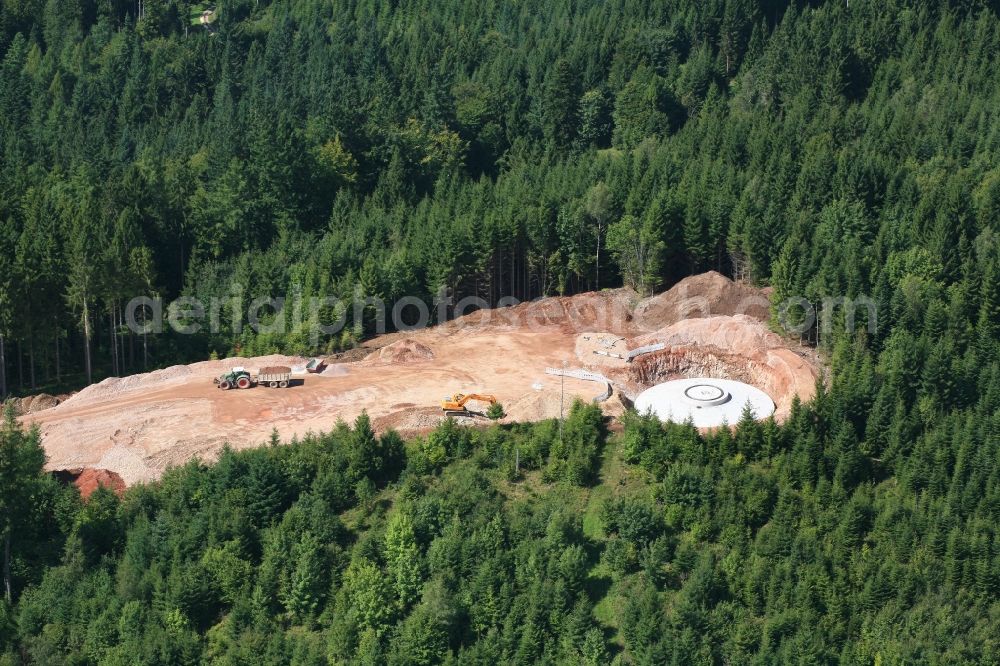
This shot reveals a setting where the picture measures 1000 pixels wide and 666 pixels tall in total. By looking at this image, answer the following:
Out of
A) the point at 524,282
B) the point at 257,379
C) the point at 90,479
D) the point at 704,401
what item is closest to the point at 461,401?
the point at 704,401

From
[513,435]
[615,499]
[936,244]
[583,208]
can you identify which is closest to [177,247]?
[583,208]

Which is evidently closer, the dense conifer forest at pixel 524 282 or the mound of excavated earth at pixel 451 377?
the dense conifer forest at pixel 524 282

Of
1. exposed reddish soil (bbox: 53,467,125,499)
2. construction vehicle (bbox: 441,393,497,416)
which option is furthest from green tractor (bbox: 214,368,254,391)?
construction vehicle (bbox: 441,393,497,416)

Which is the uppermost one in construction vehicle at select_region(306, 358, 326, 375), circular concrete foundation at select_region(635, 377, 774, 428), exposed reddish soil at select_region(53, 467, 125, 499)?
construction vehicle at select_region(306, 358, 326, 375)

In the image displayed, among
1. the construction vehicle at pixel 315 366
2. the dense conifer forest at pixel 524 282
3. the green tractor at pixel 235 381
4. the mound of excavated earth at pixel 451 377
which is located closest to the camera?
the dense conifer forest at pixel 524 282

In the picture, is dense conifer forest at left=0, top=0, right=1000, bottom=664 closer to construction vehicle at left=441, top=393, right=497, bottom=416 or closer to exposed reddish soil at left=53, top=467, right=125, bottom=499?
exposed reddish soil at left=53, top=467, right=125, bottom=499

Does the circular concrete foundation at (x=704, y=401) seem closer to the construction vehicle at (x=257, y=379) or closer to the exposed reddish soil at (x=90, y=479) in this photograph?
the construction vehicle at (x=257, y=379)

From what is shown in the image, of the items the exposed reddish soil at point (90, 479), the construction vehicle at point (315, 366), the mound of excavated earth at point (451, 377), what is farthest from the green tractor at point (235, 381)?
the exposed reddish soil at point (90, 479)

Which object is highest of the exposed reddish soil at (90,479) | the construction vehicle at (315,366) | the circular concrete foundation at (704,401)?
the construction vehicle at (315,366)
